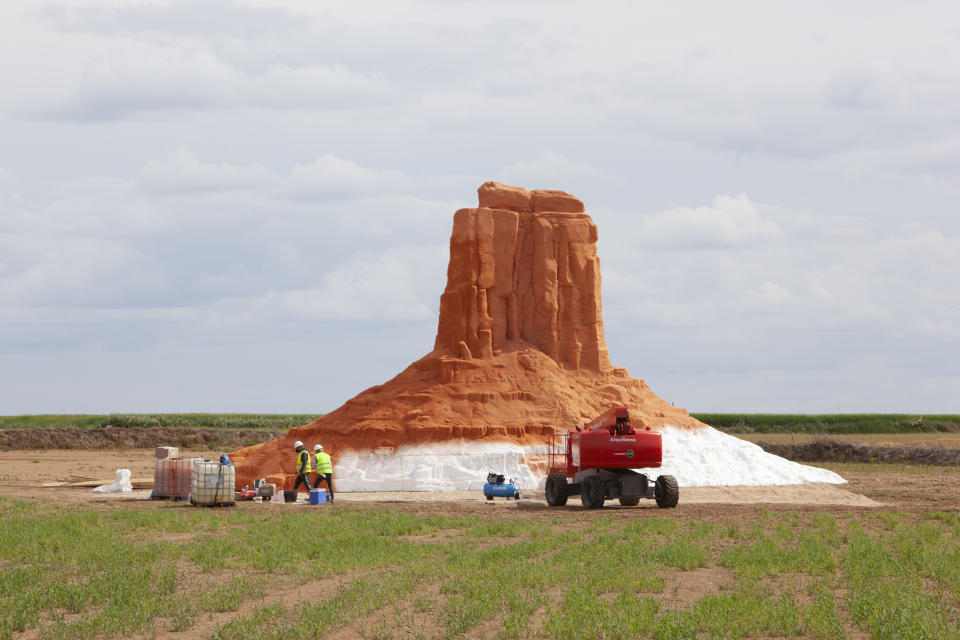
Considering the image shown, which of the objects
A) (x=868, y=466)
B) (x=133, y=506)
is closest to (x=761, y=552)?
(x=133, y=506)

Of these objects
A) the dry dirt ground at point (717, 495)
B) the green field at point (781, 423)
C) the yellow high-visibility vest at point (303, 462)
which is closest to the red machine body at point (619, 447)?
the dry dirt ground at point (717, 495)

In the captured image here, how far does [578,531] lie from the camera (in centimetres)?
2559

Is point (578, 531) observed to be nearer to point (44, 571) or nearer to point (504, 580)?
point (504, 580)

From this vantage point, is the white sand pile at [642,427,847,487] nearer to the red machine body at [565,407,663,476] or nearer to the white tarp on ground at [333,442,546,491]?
the white tarp on ground at [333,442,546,491]

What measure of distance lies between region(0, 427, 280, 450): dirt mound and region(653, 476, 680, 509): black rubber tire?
175 ft

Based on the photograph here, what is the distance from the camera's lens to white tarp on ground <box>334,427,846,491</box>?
40031mm

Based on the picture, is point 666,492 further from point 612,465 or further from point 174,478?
point 174,478

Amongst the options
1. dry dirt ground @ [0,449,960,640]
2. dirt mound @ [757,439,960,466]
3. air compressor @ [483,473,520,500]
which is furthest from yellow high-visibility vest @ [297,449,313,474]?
dirt mound @ [757,439,960,466]

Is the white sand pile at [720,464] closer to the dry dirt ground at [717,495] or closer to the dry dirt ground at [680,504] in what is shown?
the dry dirt ground at [717,495]

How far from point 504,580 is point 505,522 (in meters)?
10.1

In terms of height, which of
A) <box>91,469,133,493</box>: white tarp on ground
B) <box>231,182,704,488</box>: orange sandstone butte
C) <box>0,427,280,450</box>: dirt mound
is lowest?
<box>91,469,133,493</box>: white tarp on ground

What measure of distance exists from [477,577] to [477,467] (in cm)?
2274

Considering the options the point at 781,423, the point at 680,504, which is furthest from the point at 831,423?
the point at 680,504

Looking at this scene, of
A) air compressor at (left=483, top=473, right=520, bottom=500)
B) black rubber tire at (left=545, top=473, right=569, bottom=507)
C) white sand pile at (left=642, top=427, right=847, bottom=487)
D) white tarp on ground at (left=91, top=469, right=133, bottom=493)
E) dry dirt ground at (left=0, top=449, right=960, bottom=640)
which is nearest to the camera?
dry dirt ground at (left=0, top=449, right=960, bottom=640)
